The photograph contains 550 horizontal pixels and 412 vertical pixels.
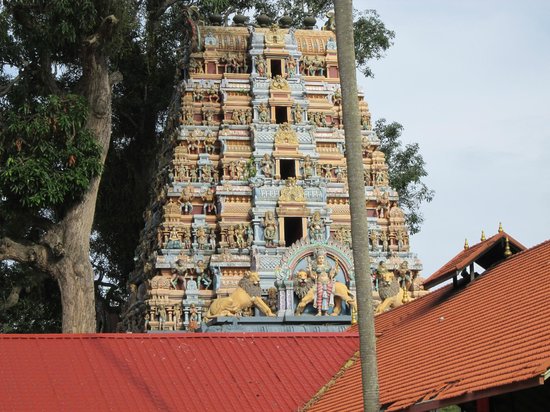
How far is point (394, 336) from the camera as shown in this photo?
61.8 ft

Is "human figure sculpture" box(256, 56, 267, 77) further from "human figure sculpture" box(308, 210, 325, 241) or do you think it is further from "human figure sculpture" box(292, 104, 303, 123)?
"human figure sculpture" box(308, 210, 325, 241)

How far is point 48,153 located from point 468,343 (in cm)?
1585

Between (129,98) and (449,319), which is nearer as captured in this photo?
(449,319)

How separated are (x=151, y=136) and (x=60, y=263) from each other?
1280cm

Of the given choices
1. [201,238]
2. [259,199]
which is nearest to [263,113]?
[259,199]

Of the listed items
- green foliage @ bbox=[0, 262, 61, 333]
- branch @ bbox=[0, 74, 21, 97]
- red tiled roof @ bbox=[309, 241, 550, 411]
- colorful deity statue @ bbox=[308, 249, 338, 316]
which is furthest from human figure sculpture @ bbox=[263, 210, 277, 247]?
red tiled roof @ bbox=[309, 241, 550, 411]

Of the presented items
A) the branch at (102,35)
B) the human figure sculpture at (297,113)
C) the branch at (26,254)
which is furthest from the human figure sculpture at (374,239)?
the branch at (102,35)

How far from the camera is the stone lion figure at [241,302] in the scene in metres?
28.8

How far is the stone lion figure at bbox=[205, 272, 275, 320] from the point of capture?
2880cm

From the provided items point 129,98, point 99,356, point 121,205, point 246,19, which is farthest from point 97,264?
point 99,356

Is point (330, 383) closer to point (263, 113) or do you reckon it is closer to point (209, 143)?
point (209, 143)

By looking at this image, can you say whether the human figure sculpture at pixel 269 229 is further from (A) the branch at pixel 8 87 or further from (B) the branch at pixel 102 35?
(A) the branch at pixel 8 87

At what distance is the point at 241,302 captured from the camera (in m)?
29.0

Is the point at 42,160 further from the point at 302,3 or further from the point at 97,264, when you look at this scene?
the point at 302,3
